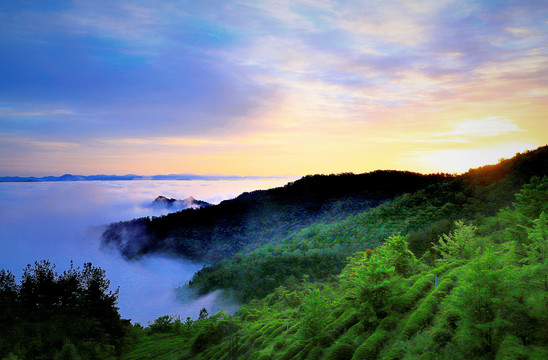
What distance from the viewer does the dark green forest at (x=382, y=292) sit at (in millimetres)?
13156

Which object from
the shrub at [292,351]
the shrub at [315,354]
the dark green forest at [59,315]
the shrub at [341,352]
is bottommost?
the dark green forest at [59,315]

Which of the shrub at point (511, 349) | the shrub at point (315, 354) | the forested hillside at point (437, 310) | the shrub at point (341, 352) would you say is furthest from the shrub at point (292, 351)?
the shrub at point (511, 349)

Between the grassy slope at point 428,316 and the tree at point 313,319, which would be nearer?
the grassy slope at point 428,316

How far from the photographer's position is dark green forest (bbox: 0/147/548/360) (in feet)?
43.2

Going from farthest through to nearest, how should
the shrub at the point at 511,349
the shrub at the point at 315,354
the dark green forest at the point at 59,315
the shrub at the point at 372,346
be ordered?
1. the dark green forest at the point at 59,315
2. the shrub at the point at 315,354
3. the shrub at the point at 372,346
4. the shrub at the point at 511,349

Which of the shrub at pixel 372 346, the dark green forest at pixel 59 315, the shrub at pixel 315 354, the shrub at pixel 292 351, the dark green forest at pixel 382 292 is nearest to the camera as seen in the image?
the dark green forest at pixel 382 292

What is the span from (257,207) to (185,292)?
208ft

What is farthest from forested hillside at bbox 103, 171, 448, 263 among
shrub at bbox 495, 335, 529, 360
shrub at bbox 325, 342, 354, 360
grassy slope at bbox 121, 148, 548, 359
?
shrub at bbox 495, 335, 529, 360

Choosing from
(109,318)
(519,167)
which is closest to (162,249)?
(109,318)

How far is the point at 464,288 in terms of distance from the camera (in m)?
13.1

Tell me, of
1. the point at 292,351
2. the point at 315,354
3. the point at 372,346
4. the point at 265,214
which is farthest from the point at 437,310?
the point at 265,214

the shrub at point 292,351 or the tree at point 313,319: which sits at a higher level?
the tree at point 313,319

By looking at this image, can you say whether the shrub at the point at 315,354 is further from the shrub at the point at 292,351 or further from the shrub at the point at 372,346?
the shrub at the point at 372,346

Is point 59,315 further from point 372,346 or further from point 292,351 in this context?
point 372,346
